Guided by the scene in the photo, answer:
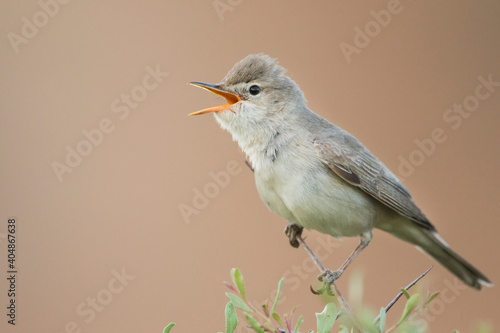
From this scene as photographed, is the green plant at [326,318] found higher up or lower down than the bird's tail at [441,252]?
higher up

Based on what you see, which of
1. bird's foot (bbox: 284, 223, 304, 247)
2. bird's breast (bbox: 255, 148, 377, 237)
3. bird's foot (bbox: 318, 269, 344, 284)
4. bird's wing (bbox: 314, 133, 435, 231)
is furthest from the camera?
bird's foot (bbox: 284, 223, 304, 247)

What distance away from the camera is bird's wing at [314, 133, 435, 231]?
231cm

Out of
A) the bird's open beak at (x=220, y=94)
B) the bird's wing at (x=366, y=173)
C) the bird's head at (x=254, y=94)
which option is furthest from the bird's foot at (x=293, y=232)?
the bird's open beak at (x=220, y=94)

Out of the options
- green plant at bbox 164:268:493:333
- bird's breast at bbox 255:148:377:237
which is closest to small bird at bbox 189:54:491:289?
bird's breast at bbox 255:148:377:237

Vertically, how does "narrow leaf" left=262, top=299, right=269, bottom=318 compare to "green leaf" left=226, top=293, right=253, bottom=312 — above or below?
below

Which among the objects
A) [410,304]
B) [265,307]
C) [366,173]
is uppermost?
[366,173]

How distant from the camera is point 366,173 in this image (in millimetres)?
2420

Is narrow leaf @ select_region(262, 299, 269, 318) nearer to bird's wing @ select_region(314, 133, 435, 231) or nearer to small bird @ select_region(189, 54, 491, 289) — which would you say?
small bird @ select_region(189, 54, 491, 289)

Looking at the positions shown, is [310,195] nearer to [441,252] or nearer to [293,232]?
[293,232]

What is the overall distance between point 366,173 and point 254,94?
2.09 feet

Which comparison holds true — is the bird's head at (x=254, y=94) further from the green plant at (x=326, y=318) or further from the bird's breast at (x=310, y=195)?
the green plant at (x=326, y=318)

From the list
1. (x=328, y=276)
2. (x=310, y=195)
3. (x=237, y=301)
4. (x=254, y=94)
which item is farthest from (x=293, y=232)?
(x=237, y=301)

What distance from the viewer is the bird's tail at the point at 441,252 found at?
2404 millimetres

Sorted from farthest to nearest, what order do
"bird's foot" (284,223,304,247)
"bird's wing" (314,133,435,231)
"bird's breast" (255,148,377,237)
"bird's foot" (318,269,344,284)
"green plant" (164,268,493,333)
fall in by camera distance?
"bird's foot" (284,223,304,247) < "bird's wing" (314,133,435,231) < "bird's breast" (255,148,377,237) < "bird's foot" (318,269,344,284) < "green plant" (164,268,493,333)
